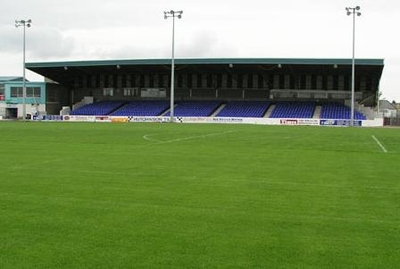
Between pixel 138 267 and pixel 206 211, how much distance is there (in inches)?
136

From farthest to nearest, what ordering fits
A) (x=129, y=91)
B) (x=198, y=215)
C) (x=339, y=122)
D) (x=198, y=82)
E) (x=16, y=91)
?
(x=129, y=91), (x=16, y=91), (x=198, y=82), (x=339, y=122), (x=198, y=215)

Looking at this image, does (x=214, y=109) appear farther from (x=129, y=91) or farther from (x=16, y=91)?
(x=16, y=91)

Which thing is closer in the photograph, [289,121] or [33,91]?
[289,121]

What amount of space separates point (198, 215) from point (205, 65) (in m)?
70.8

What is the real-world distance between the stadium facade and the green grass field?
59587 millimetres

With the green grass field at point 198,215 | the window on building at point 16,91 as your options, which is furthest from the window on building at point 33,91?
the green grass field at point 198,215

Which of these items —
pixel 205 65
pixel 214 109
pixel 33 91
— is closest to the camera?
pixel 205 65

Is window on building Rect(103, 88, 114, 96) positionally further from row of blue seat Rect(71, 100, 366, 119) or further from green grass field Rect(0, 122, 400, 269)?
green grass field Rect(0, 122, 400, 269)

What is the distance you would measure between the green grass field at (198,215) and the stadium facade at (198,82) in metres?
59.6

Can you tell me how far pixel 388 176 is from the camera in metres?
15.4

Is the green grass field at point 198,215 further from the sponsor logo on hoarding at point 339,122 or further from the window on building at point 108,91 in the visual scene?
the window on building at point 108,91

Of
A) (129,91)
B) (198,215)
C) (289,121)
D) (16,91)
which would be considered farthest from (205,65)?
(198,215)

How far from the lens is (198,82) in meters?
87.8

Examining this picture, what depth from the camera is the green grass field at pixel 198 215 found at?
7055 millimetres
